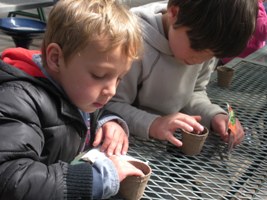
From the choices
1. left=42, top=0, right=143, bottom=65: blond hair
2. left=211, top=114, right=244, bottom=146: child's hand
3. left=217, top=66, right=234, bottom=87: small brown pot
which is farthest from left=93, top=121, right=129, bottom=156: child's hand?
left=217, top=66, right=234, bottom=87: small brown pot

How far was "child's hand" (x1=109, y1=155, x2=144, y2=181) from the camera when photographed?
3.37ft

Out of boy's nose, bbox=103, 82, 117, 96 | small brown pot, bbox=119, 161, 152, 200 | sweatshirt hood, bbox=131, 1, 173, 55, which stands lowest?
small brown pot, bbox=119, 161, 152, 200

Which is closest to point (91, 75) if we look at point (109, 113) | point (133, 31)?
point (133, 31)

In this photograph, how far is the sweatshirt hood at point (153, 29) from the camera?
60.7 inches

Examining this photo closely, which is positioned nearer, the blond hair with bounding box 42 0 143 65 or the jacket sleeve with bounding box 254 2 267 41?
the blond hair with bounding box 42 0 143 65

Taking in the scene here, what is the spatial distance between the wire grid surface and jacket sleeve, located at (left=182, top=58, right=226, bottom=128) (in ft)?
0.31

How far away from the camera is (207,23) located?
1.28m

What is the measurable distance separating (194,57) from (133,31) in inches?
13.0

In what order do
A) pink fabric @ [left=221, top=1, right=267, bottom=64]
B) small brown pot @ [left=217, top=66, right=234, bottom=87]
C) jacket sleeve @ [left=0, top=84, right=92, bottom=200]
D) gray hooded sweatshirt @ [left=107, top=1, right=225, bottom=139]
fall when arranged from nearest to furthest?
jacket sleeve @ [left=0, top=84, right=92, bottom=200] < gray hooded sweatshirt @ [left=107, top=1, right=225, bottom=139] < small brown pot @ [left=217, top=66, right=234, bottom=87] < pink fabric @ [left=221, top=1, right=267, bottom=64]

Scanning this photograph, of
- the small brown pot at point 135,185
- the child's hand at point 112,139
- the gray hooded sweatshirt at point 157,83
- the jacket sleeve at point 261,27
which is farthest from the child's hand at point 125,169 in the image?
the jacket sleeve at point 261,27

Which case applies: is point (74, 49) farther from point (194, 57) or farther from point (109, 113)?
point (194, 57)

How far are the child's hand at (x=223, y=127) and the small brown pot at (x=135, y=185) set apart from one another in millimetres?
478

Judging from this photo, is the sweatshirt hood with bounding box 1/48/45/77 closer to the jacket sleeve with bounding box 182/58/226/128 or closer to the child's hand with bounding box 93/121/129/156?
the child's hand with bounding box 93/121/129/156

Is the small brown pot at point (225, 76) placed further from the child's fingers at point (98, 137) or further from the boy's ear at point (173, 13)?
the child's fingers at point (98, 137)
